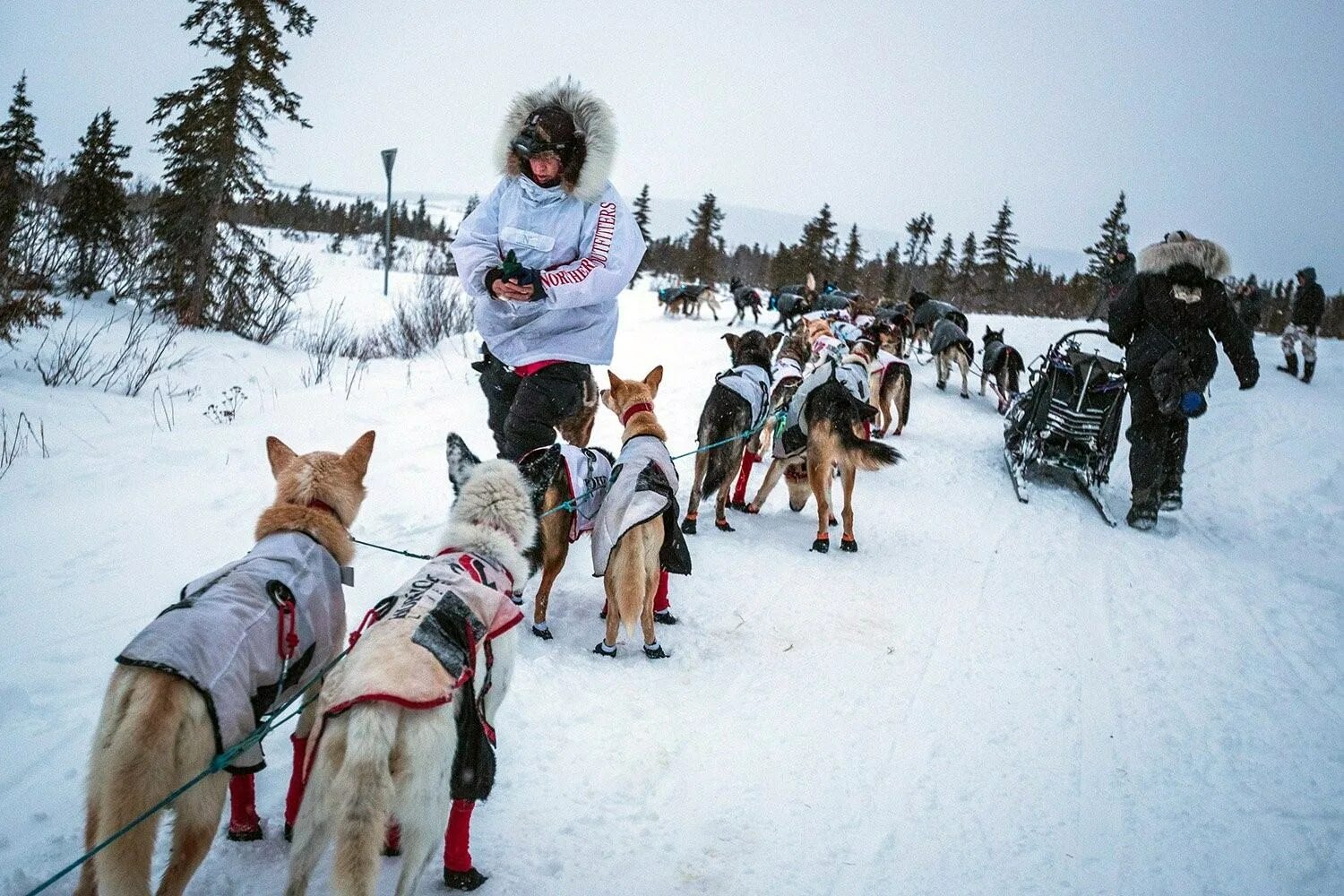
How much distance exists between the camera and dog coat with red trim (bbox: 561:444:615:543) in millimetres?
3645

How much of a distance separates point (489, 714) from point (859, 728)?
5.99 ft

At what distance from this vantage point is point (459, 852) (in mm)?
2137

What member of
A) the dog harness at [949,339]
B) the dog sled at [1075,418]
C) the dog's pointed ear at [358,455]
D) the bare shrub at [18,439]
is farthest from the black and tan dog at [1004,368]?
the bare shrub at [18,439]

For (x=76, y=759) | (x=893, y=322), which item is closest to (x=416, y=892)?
(x=76, y=759)

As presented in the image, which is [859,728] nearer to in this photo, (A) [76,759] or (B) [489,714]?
(B) [489,714]

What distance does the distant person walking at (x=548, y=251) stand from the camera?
11.0ft

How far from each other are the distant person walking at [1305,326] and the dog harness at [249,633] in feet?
52.6

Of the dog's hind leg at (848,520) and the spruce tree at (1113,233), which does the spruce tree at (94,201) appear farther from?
the spruce tree at (1113,233)

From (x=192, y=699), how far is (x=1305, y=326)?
57.2ft

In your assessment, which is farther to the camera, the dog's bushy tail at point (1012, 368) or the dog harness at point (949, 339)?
the dog harness at point (949, 339)

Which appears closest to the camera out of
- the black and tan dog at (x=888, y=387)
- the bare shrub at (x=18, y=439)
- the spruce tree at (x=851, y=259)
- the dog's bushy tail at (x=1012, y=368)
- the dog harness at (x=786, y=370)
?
the bare shrub at (x=18, y=439)

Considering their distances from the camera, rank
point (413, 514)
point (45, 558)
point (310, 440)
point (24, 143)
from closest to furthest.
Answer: point (45, 558), point (413, 514), point (310, 440), point (24, 143)

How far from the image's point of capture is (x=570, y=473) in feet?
11.9

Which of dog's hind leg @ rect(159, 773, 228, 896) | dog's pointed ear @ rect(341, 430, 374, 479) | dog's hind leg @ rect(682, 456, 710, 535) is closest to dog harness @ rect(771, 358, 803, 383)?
dog's hind leg @ rect(682, 456, 710, 535)
